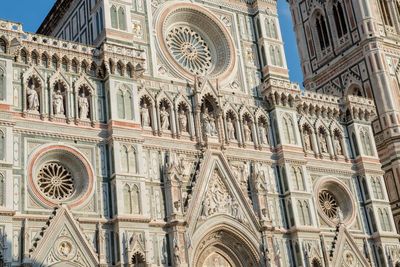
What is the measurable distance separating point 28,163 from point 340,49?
23.2 metres

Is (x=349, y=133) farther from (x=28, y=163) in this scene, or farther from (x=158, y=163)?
(x=28, y=163)

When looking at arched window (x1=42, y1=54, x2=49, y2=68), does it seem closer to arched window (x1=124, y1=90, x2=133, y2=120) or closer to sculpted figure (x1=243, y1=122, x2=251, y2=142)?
arched window (x1=124, y1=90, x2=133, y2=120)

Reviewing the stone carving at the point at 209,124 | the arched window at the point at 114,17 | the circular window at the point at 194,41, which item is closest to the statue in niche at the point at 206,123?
the stone carving at the point at 209,124

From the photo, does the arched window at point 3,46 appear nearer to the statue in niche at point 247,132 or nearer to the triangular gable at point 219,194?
the triangular gable at point 219,194

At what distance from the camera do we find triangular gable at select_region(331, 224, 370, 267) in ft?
90.9

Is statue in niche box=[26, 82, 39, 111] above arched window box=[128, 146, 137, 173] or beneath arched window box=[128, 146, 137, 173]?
above

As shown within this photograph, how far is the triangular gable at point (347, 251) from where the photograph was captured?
2772 cm

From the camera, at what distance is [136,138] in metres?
23.8

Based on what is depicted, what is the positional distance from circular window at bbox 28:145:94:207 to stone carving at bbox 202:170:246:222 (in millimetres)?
5017

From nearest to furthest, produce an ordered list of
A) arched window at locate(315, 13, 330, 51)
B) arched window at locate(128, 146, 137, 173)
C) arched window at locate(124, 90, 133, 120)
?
1. arched window at locate(128, 146, 137, 173)
2. arched window at locate(124, 90, 133, 120)
3. arched window at locate(315, 13, 330, 51)

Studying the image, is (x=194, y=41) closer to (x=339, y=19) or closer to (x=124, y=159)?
(x=124, y=159)

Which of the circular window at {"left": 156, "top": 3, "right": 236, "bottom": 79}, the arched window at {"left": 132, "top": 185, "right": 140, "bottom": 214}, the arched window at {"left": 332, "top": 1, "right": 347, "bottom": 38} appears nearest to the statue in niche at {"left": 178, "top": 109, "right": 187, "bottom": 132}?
the circular window at {"left": 156, "top": 3, "right": 236, "bottom": 79}

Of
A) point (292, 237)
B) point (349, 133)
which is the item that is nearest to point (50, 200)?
point (292, 237)

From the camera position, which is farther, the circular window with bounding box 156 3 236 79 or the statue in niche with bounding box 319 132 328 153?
the statue in niche with bounding box 319 132 328 153
